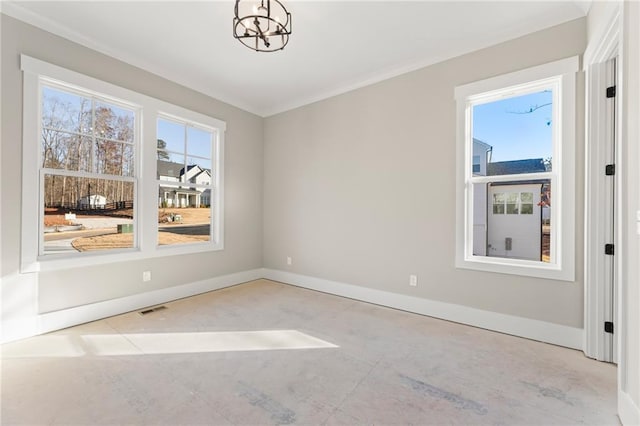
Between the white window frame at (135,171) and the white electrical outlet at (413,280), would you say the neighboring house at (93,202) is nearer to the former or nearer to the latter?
the white window frame at (135,171)

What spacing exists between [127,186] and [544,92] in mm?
4743

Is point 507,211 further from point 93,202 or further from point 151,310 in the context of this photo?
point 93,202

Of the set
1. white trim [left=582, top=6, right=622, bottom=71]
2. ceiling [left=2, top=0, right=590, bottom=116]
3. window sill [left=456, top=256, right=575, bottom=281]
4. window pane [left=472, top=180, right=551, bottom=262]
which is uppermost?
ceiling [left=2, top=0, right=590, bottom=116]

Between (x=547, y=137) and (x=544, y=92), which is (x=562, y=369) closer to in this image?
(x=547, y=137)

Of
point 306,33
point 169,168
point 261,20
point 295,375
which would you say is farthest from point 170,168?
point 295,375

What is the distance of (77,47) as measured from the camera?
2.96 m

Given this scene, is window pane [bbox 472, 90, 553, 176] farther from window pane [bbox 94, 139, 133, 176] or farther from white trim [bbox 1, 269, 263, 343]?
window pane [bbox 94, 139, 133, 176]

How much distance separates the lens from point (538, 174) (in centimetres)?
275

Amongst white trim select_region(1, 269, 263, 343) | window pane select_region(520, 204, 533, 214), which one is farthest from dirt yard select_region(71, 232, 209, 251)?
window pane select_region(520, 204, 533, 214)

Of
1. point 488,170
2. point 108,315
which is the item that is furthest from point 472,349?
point 108,315

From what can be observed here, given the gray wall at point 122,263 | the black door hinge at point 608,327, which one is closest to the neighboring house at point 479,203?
the black door hinge at point 608,327

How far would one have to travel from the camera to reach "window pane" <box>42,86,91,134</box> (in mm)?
2846

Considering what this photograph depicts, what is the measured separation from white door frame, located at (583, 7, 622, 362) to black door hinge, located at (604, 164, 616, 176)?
24mm
